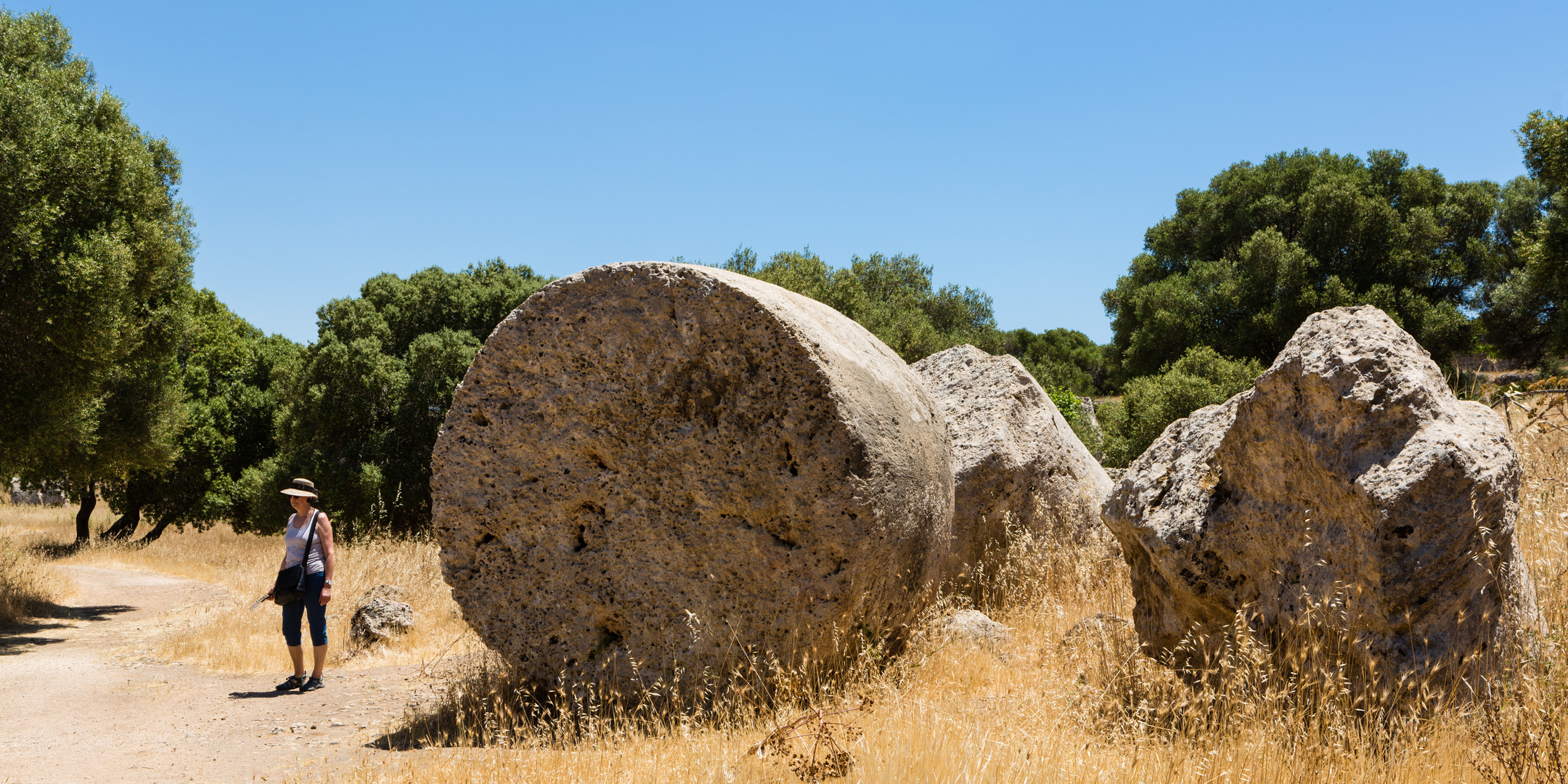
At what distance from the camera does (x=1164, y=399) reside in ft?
54.0

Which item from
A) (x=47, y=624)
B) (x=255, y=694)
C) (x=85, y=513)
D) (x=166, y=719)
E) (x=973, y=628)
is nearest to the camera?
(x=973, y=628)

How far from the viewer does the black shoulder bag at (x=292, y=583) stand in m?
7.74

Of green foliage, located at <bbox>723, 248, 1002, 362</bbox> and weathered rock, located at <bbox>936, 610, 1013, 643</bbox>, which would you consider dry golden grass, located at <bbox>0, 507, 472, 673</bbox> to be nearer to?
weathered rock, located at <bbox>936, 610, 1013, 643</bbox>

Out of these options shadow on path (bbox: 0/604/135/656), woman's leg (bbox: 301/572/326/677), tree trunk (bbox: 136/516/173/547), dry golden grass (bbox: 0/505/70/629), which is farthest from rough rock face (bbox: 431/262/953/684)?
tree trunk (bbox: 136/516/173/547)

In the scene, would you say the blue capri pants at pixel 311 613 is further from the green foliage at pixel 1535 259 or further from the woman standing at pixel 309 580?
the green foliage at pixel 1535 259

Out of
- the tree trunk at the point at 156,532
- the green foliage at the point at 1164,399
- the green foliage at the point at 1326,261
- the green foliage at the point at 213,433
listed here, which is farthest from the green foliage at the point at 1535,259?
the tree trunk at the point at 156,532

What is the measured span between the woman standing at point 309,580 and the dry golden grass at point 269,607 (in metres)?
0.97

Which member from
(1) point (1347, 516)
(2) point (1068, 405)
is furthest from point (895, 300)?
(1) point (1347, 516)

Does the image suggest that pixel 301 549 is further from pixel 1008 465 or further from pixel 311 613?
pixel 1008 465

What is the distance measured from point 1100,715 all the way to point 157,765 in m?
5.53

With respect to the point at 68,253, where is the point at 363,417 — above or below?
below

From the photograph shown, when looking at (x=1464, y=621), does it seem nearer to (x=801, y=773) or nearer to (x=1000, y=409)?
(x=801, y=773)

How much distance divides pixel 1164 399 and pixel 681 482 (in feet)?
43.7

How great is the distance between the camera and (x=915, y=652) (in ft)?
18.7
